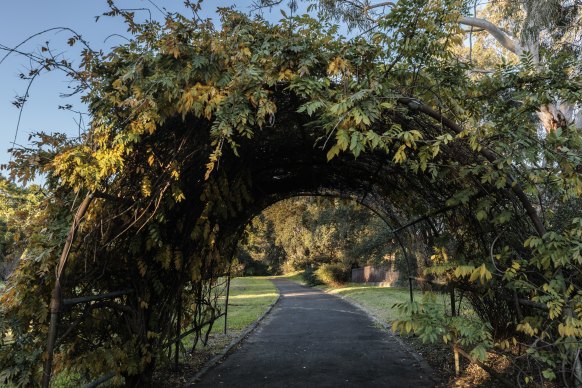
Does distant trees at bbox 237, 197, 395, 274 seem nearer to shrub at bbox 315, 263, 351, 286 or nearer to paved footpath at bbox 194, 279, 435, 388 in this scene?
shrub at bbox 315, 263, 351, 286

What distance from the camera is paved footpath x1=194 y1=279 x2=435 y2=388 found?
6.36m

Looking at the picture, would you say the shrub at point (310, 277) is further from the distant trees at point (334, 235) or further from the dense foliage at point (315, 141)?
the dense foliage at point (315, 141)

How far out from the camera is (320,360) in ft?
25.3

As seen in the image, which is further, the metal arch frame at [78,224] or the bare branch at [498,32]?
the bare branch at [498,32]

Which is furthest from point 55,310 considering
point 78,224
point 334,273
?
point 334,273

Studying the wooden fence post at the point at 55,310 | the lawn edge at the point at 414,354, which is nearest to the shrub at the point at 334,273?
the lawn edge at the point at 414,354

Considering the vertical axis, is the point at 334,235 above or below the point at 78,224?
above

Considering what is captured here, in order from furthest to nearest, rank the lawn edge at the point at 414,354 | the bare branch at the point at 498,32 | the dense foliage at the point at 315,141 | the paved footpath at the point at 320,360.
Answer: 1. the bare branch at the point at 498,32
2. the lawn edge at the point at 414,354
3. the paved footpath at the point at 320,360
4. the dense foliage at the point at 315,141

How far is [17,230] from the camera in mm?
4148

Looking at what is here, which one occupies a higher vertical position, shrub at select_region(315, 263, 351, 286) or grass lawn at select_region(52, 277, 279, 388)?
shrub at select_region(315, 263, 351, 286)

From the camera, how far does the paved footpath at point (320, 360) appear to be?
6.36 metres

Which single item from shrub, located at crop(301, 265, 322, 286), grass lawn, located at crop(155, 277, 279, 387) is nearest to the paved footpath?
grass lawn, located at crop(155, 277, 279, 387)

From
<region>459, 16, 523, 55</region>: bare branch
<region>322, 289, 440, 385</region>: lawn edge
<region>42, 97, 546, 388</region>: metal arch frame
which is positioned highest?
<region>459, 16, 523, 55</region>: bare branch

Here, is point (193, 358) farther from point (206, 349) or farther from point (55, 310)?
point (55, 310)
